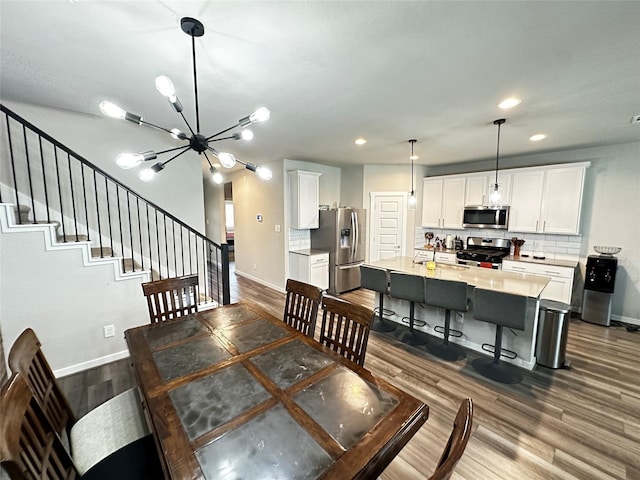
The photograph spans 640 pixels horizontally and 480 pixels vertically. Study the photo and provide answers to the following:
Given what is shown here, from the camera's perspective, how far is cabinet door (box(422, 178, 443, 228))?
5492 mm

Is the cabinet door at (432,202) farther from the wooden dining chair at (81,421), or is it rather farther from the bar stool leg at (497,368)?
the wooden dining chair at (81,421)

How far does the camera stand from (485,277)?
3.09 m

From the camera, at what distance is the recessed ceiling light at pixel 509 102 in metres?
2.41

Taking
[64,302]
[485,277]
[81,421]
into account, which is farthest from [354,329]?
[64,302]

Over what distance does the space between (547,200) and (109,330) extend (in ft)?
20.7

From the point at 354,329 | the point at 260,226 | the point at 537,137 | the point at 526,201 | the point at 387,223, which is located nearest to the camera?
the point at 354,329

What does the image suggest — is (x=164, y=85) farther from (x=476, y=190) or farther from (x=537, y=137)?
(x=476, y=190)

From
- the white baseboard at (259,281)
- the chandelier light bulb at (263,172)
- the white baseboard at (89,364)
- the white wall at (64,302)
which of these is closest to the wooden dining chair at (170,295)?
the white wall at (64,302)

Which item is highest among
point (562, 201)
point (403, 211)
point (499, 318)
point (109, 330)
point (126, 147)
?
point (126, 147)

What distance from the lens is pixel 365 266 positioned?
11.8 feet

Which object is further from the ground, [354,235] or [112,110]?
[112,110]

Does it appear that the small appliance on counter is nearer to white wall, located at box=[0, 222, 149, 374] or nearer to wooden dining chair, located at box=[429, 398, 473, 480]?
wooden dining chair, located at box=[429, 398, 473, 480]

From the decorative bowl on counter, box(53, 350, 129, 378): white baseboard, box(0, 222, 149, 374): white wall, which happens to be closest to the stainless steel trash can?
the decorative bowl on counter

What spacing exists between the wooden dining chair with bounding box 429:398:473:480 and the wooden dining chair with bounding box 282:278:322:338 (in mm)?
1305
